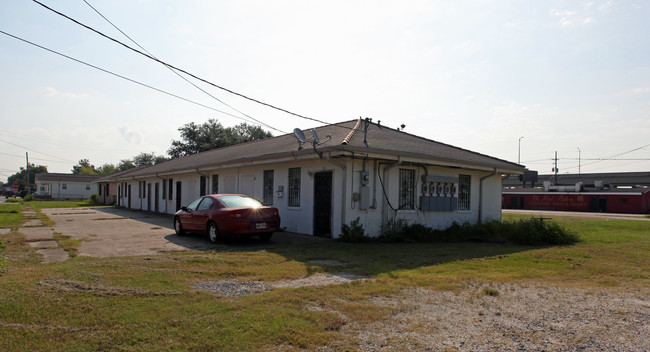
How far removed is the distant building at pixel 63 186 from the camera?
63.1m

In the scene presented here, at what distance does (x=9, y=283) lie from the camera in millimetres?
5691

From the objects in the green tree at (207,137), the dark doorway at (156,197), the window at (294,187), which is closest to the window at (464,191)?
the window at (294,187)

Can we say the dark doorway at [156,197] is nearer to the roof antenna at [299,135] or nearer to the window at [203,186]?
the window at [203,186]

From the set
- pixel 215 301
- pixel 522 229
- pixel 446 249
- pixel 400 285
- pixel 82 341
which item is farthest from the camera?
pixel 522 229

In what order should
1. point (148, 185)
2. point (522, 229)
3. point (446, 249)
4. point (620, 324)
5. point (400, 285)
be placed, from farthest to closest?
1. point (148, 185)
2. point (522, 229)
3. point (446, 249)
4. point (400, 285)
5. point (620, 324)

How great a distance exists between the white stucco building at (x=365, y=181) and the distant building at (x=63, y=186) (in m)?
56.6

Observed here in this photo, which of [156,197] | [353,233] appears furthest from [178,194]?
[353,233]

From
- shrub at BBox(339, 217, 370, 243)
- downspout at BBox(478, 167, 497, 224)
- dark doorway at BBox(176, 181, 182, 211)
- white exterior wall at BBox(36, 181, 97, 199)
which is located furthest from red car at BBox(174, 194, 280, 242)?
white exterior wall at BBox(36, 181, 97, 199)

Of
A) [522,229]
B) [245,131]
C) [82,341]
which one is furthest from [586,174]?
[82,341]

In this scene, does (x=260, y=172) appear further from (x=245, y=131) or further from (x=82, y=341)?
(x=245, y=131)

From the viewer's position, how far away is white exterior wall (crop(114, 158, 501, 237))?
11.9 metres

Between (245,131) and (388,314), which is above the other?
(245,131)

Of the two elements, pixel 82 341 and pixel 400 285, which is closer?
pixel 82 341

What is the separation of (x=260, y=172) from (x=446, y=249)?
25.0 feet
